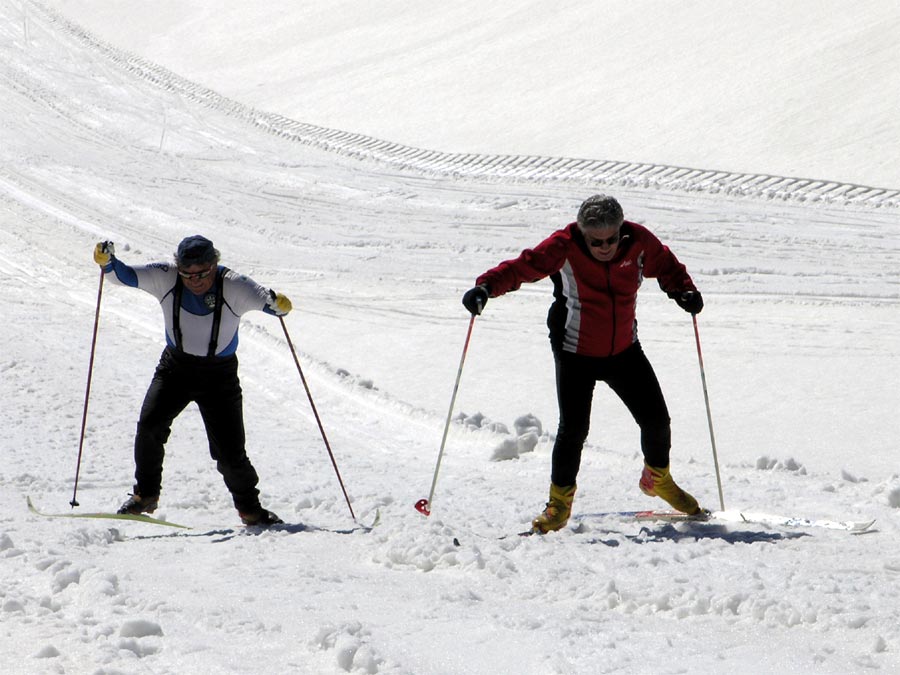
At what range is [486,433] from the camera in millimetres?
7188

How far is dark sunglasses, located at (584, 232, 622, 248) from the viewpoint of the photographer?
165 inches

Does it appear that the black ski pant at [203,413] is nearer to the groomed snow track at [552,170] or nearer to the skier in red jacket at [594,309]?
the skier in red jacket at [594,309]

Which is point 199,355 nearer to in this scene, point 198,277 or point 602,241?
point 198,277

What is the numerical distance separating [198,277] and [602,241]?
68.4 inches

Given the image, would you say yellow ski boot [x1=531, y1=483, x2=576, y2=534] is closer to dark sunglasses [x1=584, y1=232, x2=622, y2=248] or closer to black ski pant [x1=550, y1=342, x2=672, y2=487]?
black ski pant [x1=550, y1=342, x2=672, y2=487]

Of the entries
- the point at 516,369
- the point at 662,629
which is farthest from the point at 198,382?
the point at 516,369

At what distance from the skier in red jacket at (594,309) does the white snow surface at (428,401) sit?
0.37 meters

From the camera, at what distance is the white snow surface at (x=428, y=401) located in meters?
3.21

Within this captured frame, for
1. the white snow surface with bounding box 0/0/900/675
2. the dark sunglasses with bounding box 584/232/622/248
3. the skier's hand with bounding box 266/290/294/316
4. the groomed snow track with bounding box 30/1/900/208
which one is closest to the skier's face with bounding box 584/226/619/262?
the dark sunglasses with bounding box 584/232/622/248

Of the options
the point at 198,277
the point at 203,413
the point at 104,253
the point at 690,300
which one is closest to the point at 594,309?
the point at 690,300

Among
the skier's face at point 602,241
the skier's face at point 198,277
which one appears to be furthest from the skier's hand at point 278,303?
the skier's face at point 602,241

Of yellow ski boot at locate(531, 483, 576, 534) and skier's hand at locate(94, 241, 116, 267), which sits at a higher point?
skier's hand at locate(94, 241, 116, 267)

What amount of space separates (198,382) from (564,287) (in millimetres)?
1736

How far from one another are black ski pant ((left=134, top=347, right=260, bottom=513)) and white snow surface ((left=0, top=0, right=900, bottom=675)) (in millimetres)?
267
